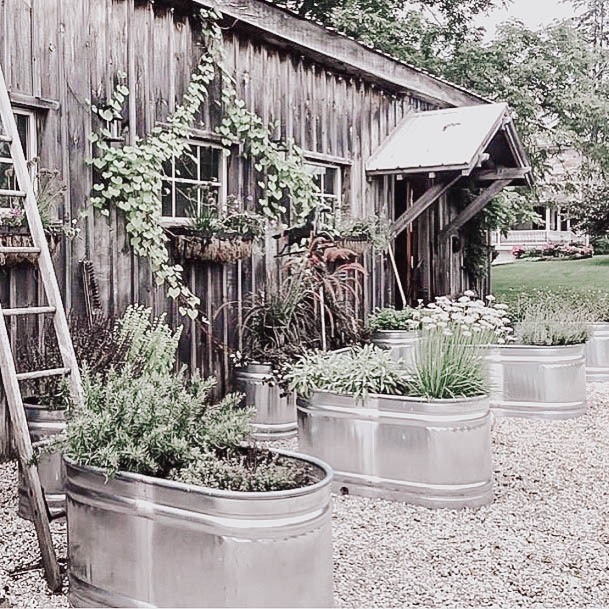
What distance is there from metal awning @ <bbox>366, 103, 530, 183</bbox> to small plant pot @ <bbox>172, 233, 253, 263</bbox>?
2635 mm

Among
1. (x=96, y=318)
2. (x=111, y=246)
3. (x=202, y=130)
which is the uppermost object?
(x=202, y=130)

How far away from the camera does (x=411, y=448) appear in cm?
423

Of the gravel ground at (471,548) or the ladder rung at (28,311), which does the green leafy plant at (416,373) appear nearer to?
the gravel ground at (471,548)

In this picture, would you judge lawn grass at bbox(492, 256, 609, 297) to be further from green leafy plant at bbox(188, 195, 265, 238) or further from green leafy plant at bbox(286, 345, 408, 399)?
green leafy plant at bbox(286, 345, 408, 399)

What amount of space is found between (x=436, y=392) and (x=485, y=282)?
6.95m

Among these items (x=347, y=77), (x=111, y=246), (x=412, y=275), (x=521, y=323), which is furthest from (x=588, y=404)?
(x=111, y=246)

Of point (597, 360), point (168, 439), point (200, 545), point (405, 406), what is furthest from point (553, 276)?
point (200, 545)

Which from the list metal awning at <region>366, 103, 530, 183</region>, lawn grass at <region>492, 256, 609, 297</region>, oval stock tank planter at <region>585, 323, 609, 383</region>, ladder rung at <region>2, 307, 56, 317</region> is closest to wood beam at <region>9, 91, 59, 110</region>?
ladder rung at <region>2, 307, 56, 317</region>

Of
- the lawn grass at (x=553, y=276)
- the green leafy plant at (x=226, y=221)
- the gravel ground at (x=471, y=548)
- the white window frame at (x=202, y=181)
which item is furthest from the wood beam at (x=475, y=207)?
the lawn grass at (x=553, y=276)

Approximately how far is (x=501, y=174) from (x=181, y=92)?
171 inches

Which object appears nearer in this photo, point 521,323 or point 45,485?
point 45,485

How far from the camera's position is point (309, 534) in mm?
2689

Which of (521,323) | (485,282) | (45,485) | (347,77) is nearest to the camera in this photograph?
(45,485)

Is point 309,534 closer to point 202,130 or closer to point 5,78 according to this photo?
point 5,78
